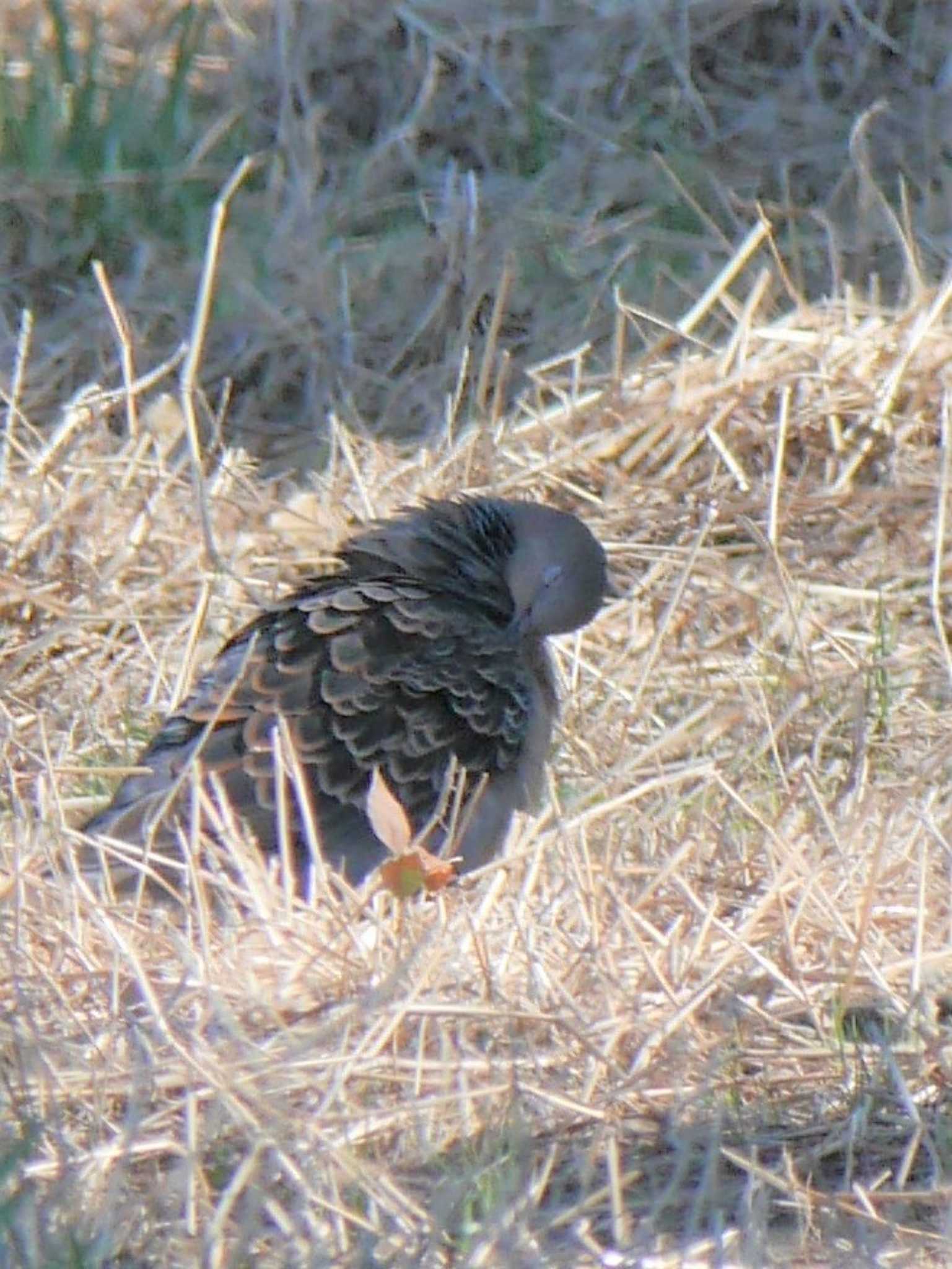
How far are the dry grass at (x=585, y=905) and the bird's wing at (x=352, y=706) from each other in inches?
9.2

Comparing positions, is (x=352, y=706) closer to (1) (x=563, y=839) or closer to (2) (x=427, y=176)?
(1) (x=563, y=839)

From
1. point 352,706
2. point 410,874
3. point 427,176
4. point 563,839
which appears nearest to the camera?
point 410,874

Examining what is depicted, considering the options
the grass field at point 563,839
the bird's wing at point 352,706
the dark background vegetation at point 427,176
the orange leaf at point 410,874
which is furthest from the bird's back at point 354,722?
the dark background vegetation at point 427,176

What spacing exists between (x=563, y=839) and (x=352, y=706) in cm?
72

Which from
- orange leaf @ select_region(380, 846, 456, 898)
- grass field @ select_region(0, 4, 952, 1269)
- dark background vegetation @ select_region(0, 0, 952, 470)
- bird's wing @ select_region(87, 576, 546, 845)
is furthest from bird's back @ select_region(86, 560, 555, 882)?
dark background vegetation @ select_region(0, 0, 952, 470)

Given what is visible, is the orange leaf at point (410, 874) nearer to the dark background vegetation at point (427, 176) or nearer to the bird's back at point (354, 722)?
the bird's back at point (354, 722)

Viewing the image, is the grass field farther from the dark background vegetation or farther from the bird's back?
the bird's back

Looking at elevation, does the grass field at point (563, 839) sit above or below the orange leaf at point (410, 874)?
below

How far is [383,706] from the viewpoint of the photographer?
4.41m

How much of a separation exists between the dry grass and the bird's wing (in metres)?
0.23

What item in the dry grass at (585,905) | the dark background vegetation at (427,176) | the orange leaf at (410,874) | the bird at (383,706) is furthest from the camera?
the dark background vegetation at (427,176)

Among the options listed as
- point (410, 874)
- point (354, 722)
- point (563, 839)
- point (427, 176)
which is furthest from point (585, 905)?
point (427, 176)

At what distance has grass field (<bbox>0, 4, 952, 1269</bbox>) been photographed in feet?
10.0

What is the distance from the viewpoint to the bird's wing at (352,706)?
4301 millimetres
